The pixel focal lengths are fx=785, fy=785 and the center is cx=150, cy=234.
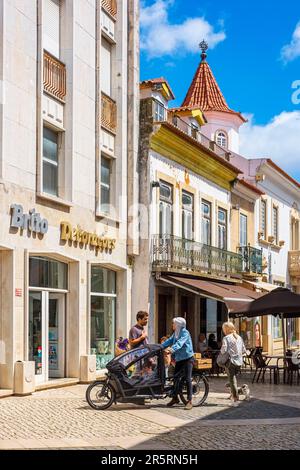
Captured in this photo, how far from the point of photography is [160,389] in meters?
13.7

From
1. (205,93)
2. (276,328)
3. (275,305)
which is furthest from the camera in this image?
(205,93)

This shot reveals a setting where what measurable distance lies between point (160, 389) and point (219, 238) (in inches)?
631

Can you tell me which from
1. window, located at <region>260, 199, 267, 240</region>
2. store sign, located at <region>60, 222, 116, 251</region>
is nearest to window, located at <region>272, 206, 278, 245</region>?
window, located at <region>260, 199, 267, 240</region>

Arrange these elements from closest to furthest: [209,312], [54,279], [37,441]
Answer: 1. [37,441]
2. [54,279]
3. [209,312]

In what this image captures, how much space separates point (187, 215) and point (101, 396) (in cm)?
1318

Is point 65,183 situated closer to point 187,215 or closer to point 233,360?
point 233,360

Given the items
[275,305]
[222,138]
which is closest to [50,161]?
[275,305]

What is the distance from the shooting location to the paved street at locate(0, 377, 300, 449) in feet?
33.3

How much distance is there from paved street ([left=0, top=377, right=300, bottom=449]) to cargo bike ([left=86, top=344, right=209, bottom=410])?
22 cm

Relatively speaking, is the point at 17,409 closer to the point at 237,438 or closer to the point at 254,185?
the point at 237,438

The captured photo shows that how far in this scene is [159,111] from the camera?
23797mm

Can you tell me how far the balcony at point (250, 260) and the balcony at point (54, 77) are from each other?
14.3 metres

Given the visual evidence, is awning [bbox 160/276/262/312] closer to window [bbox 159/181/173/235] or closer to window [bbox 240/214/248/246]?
window [bbox 159/181/173/235]
